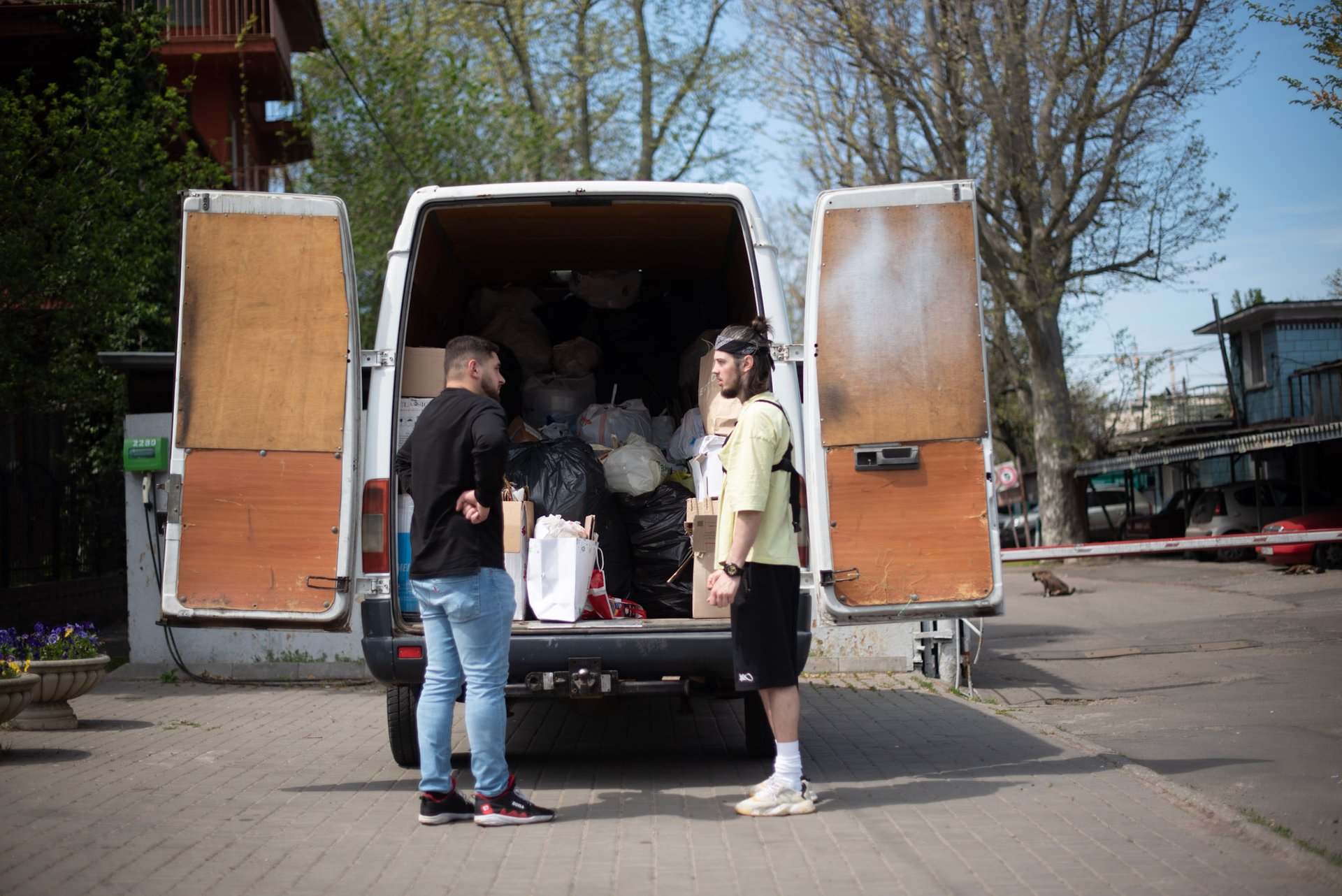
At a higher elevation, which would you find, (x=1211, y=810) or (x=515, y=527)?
(x=515, y=527)

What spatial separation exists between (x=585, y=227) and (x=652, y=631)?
2.60 m

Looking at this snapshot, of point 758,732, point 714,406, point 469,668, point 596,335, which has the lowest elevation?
point 758,732

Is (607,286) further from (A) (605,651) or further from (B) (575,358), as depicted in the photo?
(A) (605,651)

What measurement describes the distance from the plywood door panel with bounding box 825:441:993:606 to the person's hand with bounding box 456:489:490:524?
154cm

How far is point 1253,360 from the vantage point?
118ft

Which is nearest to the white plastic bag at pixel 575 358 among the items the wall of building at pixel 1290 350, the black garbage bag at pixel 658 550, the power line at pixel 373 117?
the black garbage bag at pixel 658 550

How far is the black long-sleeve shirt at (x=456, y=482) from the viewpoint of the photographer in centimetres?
516

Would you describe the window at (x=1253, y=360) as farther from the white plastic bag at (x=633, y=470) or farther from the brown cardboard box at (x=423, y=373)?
the brown cardboard box at (x=423, y=373)

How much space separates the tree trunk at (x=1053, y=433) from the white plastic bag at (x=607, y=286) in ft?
64.0

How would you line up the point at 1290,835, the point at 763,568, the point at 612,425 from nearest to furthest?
the point at 1290,835 → the point at 763,568 → the point at 612,425

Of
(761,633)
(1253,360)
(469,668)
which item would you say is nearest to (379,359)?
(469,668)

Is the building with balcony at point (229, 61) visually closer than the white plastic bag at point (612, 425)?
No

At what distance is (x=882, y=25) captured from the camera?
2408 centimetres

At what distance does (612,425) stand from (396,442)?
1883 millimetres
